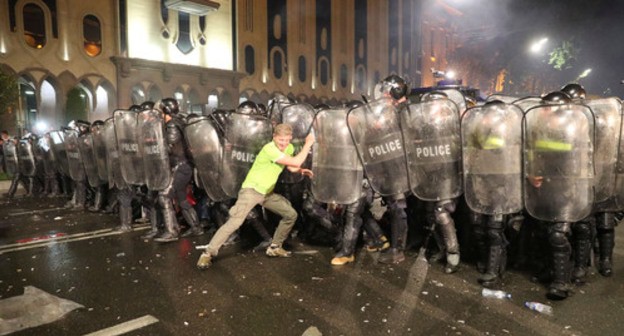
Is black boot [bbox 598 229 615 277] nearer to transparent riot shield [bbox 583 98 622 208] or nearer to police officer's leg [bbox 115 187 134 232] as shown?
transparent riot shield [bbox 583 98 622 208]

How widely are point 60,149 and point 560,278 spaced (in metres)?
9.65

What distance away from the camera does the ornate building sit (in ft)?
57.5

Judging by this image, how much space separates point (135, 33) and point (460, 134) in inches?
753

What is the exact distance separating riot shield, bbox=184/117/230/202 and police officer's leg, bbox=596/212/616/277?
4.36m

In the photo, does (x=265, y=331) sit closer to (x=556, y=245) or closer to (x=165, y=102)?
(x=556, y=245)

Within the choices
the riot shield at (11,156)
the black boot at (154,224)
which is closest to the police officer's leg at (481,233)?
the black boot at (154,224)

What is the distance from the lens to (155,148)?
6117mm

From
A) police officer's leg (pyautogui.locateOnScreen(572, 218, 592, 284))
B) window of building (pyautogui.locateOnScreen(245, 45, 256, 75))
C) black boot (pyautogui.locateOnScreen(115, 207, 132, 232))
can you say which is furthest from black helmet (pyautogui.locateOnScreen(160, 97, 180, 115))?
window of building (pyautogui.locateOnScreen(245, 45, 256, 75))

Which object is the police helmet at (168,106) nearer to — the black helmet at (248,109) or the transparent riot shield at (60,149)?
the black helmet at (248,109)

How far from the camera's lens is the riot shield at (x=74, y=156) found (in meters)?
8.64

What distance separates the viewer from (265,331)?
11.0 feet

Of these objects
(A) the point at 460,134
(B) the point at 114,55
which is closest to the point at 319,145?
(A) the point at 460,134

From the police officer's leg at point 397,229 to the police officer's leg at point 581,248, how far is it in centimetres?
171

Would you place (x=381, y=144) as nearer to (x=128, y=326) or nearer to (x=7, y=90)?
(x=128, y=326)
